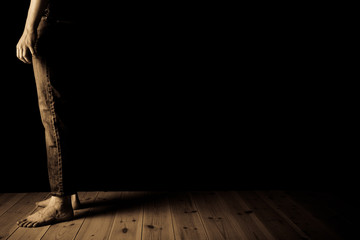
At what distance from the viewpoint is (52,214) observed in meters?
1.91

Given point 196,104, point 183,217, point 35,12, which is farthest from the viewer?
point 196,104

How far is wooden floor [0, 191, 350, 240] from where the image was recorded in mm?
1803

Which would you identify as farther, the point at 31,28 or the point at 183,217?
the point at 183,217

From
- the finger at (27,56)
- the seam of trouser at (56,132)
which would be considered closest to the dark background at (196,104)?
the seam of trouser at (56,132)

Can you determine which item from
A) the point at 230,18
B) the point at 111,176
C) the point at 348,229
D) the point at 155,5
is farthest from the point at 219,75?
the point at 348,229

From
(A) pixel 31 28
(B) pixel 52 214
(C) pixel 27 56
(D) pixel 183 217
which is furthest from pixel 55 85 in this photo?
(D) pixel 183 217

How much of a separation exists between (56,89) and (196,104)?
1037mm

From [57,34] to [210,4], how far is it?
1.11 m

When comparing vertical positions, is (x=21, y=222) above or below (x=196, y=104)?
below

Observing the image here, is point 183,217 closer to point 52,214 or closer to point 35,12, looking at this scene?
point 52,214

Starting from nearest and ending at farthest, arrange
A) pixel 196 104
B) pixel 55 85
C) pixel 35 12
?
pixel 35 12 → pixel 55 85 → pixel 196 104

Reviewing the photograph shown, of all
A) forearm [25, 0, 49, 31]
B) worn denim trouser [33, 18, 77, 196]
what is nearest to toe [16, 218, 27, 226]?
worn denim trouser [33, 18, 77, 196]

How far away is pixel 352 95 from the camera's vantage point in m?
2.63

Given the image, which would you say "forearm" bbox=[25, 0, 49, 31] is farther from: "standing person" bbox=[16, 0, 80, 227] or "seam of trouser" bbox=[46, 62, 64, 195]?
"seam of trouser" bbox=[46, 62, 64, 195]
